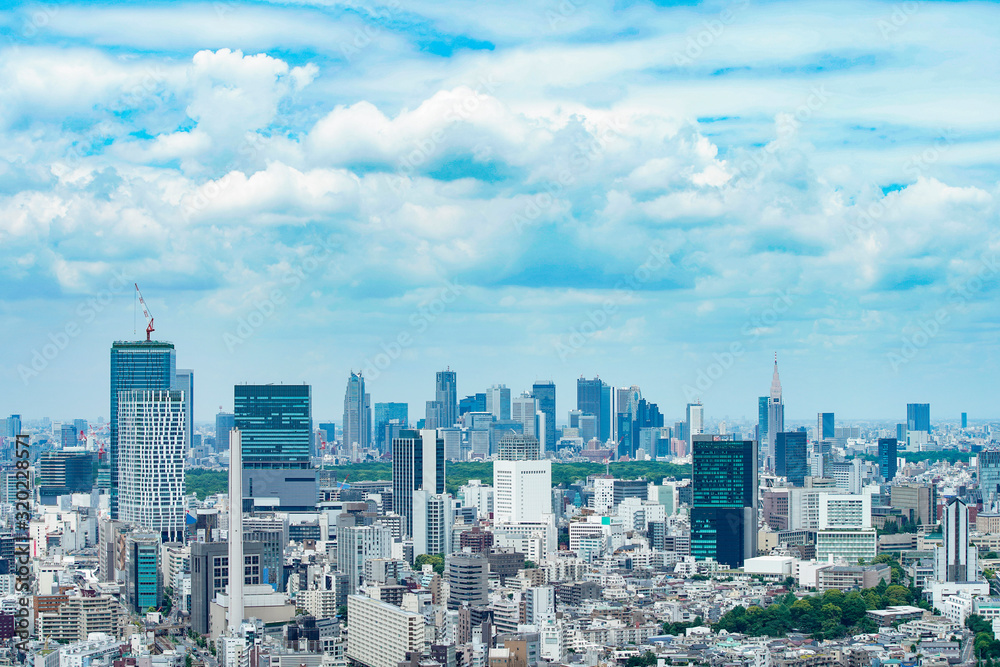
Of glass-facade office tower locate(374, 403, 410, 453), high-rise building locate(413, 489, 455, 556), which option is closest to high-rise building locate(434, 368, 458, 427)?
glass-facade office tower locate(374, 403, 410, 453)

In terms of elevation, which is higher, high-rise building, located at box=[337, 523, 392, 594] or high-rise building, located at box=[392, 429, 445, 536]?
high-rise building, located at box=[392, 429, 445, 536]

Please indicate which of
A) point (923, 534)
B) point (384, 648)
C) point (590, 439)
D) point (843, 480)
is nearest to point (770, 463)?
point (843, 480)

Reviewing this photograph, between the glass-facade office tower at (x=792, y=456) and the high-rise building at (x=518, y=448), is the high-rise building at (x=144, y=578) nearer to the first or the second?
the high-rise building at (x=518, y=448)

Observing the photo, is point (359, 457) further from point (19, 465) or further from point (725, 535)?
point (19, 465)

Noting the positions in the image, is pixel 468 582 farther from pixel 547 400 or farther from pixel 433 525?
pixel 547 400

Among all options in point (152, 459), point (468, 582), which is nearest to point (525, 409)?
point (152, 459)

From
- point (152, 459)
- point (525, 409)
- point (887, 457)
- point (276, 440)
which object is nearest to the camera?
point (152, 459)

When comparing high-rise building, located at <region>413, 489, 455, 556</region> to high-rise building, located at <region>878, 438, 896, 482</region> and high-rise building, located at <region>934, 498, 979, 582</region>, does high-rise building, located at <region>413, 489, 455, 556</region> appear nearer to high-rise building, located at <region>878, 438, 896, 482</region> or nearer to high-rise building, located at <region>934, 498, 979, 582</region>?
high-rise building, located at <region>934, 498, 979, 582</region>
